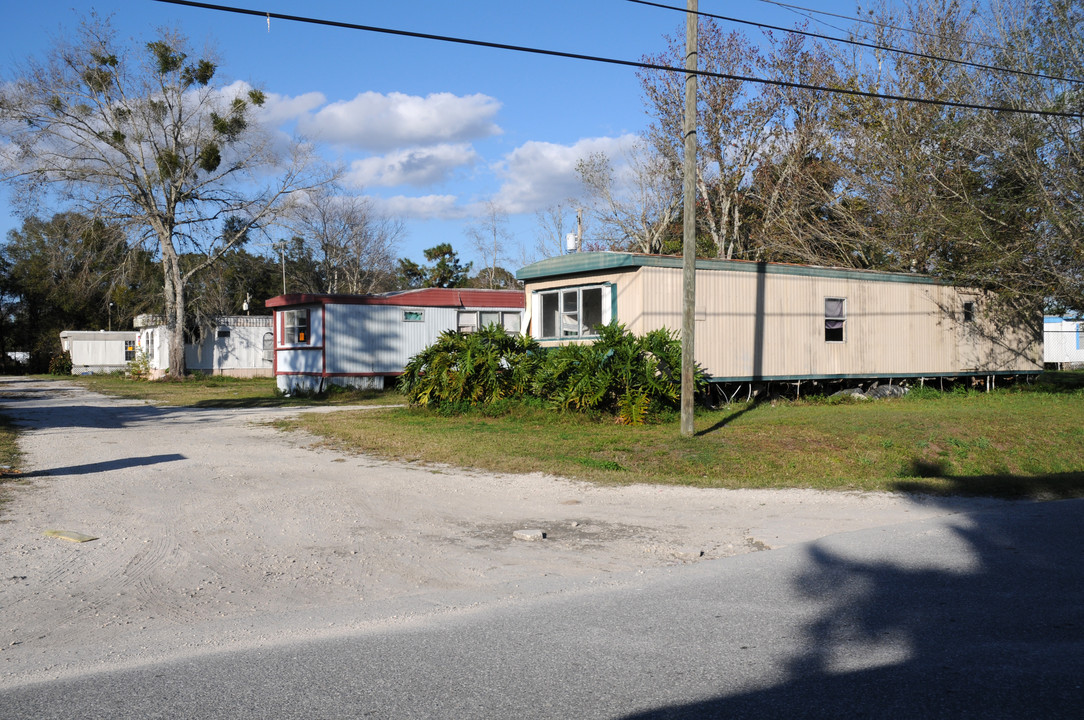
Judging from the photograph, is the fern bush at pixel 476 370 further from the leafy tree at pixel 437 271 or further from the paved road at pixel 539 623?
the leafy tree at pixel 437 271

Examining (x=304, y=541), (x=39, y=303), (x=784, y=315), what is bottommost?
(x=304, y=541)

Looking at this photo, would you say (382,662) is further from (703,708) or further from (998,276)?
(998,276)

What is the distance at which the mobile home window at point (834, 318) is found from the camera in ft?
59.8

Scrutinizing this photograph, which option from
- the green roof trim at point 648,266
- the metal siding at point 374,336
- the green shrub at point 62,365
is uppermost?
the green roof trim at point 648,266

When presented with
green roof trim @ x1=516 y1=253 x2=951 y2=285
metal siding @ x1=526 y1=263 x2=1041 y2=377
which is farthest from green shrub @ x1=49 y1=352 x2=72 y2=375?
metal siding @ x1=526 y1=263 x2=1041 y2=377

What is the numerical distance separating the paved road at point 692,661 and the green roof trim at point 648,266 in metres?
10.4

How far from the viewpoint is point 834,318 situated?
722 inches

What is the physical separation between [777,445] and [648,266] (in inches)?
198

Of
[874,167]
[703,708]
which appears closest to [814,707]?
[703,708]

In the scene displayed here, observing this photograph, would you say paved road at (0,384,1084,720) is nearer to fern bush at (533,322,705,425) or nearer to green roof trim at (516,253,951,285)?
fern bush at (533,322,705,425)

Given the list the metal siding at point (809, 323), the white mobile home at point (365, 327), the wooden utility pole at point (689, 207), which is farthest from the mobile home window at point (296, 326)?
the wooden utility pole at point (689, 207)

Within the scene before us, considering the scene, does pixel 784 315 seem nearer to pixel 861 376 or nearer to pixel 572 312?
pixel 861 376

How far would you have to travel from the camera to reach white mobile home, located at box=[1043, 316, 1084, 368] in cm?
3534

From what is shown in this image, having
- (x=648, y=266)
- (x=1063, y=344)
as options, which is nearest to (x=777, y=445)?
(x=648, y=266)
